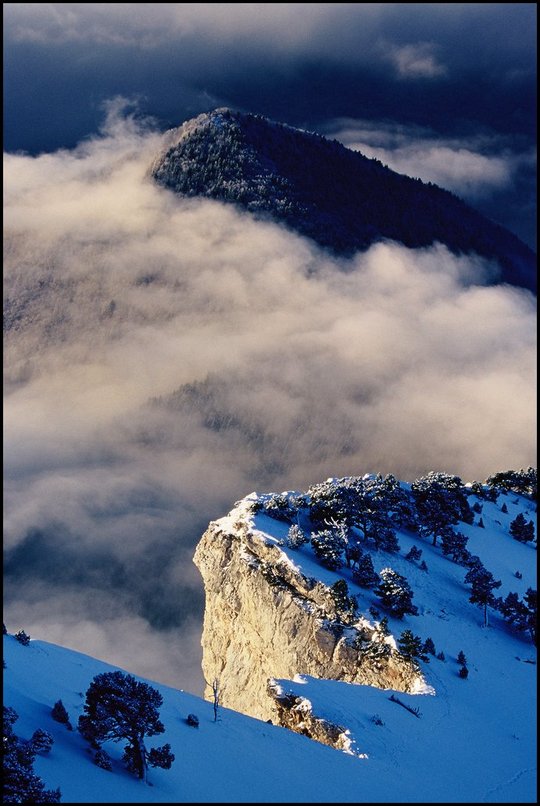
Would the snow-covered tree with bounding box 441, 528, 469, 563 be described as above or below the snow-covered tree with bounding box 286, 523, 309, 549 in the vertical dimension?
above

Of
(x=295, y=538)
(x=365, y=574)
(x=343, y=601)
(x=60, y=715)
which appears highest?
→ (x=295, y=538)

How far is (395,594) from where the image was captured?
59219 millimetres

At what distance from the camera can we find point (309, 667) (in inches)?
2272

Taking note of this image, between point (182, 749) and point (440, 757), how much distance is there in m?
16.2

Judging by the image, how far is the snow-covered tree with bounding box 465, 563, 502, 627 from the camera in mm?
62281

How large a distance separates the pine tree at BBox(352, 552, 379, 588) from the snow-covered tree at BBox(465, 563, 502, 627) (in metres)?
9.35

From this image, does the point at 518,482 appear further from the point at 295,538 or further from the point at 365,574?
the point at 295,538

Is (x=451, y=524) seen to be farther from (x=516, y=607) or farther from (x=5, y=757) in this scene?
(x=5, y=757)

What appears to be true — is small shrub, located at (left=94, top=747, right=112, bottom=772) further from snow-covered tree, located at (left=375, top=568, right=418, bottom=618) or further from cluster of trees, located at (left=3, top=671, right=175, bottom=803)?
snow-covered tree, located at (left=375, top=568, right=418, bottom=618)

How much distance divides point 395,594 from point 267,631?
12725 mm

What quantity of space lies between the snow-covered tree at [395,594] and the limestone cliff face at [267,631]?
12.4ft

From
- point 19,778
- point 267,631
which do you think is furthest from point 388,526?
point 19,778

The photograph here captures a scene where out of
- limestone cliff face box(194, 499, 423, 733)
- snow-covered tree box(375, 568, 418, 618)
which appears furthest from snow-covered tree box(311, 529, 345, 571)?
snow-covered tree box(375, 568, 418, 618)

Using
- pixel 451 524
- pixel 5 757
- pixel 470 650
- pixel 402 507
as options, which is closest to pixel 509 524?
pixel 451 524
